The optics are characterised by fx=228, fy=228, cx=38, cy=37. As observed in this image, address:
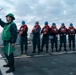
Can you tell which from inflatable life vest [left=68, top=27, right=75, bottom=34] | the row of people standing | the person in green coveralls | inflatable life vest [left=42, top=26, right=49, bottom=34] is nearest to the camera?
the person in green coveralls

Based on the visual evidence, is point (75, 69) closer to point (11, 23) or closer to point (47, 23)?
point (11, 23)

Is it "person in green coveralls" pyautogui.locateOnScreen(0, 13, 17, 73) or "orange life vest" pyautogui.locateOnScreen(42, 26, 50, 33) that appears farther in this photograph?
"orange life vest" pyautogui.locateOnScreen(42, 26, 50, 33)

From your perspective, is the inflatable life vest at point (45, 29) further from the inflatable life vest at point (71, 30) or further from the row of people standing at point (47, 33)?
the inflatable life vest at point (71, 30)

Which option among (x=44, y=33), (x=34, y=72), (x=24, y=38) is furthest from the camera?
(x=44, y=33)

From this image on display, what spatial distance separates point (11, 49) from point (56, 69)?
177 centimetres

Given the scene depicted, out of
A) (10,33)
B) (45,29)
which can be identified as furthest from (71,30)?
(10,33)

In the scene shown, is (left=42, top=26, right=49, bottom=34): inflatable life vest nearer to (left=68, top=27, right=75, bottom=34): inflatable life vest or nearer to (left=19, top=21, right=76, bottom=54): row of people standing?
(left=19, top=21, right=76, bottom=54): row of people standing

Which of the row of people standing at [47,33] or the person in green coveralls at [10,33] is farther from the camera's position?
the row of people standing at [47,33]

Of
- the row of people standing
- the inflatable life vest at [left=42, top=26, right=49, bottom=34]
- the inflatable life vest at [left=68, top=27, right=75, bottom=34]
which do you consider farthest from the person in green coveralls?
the inflatable life vest at [left=68, top=27, right=75, bottom=34]

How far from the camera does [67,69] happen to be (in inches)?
321

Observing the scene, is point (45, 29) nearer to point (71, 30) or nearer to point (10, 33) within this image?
point (71, 30)

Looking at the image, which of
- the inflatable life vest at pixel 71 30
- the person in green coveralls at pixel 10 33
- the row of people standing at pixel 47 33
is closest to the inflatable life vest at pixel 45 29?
the row of people standing at pixel 47 33

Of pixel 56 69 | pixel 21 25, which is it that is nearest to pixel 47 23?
pixel 21 25

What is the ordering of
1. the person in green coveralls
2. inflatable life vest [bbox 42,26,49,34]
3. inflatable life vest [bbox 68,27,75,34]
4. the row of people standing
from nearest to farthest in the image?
the person in green coveralls → the row of people standing → inflatable life vest [bbox 42,26,49,34] → inflatable life vest [bbox 68,27,75,34]
